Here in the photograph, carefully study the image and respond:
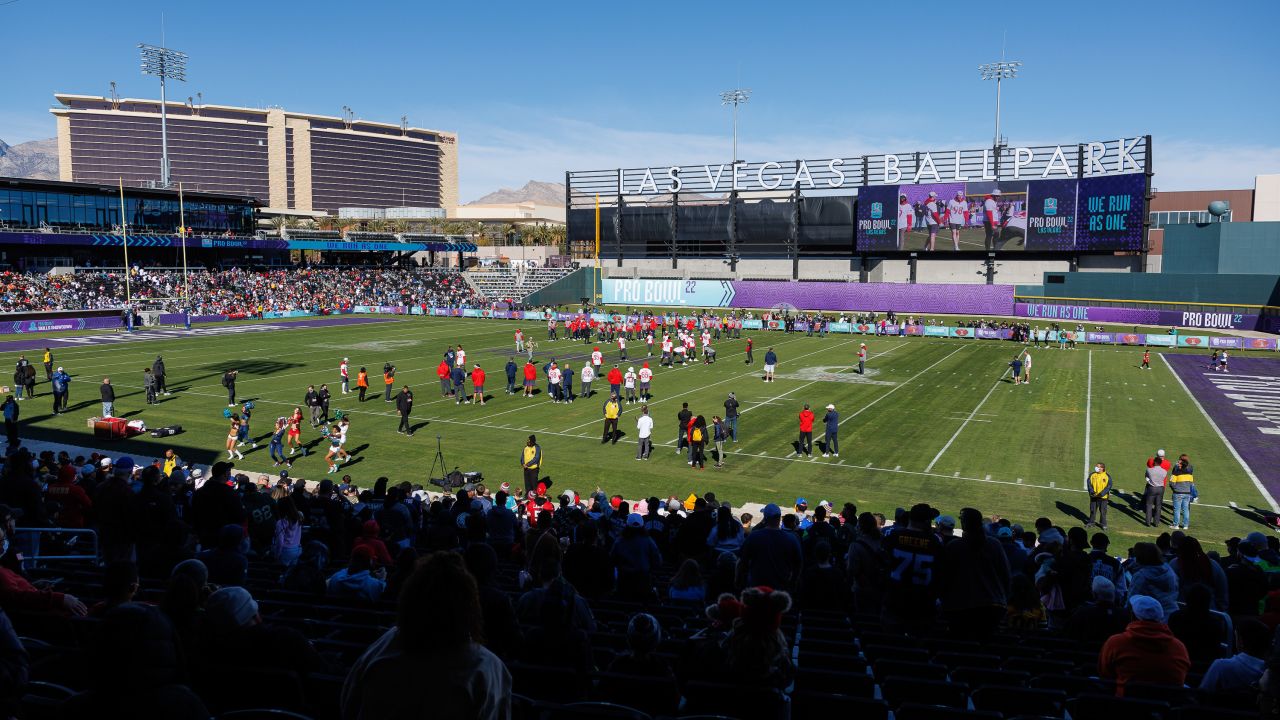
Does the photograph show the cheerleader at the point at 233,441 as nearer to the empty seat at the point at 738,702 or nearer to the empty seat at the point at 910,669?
the empty seat at the point at 910,669

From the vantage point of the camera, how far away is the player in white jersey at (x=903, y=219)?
7538 cm

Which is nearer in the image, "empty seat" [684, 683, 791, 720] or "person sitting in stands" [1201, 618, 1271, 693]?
"empty seat" [684, 683, 791, 720]

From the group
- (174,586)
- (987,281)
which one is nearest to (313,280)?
(987,281)

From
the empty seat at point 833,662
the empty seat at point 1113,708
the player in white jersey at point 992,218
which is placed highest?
the player in white jersey at point 992,218

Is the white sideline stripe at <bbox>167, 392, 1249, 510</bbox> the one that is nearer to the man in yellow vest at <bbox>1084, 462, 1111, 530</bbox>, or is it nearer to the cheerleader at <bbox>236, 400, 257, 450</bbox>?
the man in yellow vest at <bbox>1084, 462, 1111, 530</bbox>

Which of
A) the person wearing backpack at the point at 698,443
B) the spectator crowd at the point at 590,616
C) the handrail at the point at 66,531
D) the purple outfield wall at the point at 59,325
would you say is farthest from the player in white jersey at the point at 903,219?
the handrail at the point at 66,531

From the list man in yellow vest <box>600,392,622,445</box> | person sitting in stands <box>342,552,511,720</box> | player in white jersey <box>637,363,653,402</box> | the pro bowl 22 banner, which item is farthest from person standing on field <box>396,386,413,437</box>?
the pro bowl 22 banner

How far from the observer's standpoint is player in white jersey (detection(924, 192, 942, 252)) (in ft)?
242

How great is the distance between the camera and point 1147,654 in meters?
5.46

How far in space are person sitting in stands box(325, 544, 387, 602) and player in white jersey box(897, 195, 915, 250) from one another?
7385 cm

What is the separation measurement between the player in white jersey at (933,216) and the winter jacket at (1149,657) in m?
73.2

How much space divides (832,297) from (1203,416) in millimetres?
50002

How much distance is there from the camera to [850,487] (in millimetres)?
19562

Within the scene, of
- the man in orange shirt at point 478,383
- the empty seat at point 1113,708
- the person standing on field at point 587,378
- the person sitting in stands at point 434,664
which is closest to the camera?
the person sitting in stands at point 434,664
